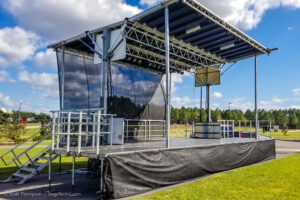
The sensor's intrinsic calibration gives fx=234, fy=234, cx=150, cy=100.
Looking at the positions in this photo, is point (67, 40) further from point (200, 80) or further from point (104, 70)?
point (200, 80)

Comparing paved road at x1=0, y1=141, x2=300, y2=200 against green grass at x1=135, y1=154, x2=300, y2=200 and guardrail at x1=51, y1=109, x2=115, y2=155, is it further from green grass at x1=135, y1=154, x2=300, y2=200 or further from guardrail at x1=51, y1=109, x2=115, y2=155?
green grass at x1=135, y1=154, x2=300, y2=200

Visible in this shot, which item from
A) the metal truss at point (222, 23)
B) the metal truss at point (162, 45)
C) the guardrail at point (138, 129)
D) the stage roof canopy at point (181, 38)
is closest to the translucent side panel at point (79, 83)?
the stage roof canopy at point (181, 38)

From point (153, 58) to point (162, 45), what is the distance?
8.53ft

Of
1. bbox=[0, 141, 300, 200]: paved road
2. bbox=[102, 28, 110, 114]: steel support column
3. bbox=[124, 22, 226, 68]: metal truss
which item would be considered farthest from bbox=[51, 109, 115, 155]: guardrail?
bbox=[124, 22, 226, 68]: metal truss

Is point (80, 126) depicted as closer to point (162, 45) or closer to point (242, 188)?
point (242, 188)

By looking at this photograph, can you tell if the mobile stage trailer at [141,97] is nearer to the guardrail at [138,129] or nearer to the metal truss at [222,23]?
the metal truss at [222,23]

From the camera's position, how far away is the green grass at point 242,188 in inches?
238

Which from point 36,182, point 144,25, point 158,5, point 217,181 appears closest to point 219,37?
point 144,25

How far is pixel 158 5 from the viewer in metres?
8.23

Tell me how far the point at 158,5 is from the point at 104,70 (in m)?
3.37

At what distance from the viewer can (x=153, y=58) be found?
1595cm

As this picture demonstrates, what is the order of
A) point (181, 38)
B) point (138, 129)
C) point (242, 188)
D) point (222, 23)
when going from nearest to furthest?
point (242, 188)
point (222, 23)
point (181, 38)
point (138, 129)

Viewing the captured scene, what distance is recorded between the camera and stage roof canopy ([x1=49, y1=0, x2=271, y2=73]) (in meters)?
9.45

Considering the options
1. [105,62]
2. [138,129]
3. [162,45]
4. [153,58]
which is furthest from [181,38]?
[138,129]
